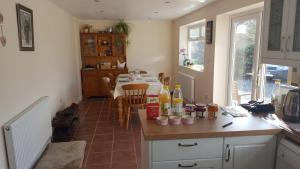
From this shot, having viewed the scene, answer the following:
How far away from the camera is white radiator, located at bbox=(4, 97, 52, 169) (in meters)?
2.01

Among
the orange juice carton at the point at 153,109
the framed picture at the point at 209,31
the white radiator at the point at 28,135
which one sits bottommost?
the white radiator at the point at 28,135

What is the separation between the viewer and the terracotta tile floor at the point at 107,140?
277cm

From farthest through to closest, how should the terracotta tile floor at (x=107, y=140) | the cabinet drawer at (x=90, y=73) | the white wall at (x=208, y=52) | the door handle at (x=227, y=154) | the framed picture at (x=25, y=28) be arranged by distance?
the cabinet drawer at (x=90, y=73), the white wall at (x=208, y=52), the terracotta tile floor at (x=107, y=140), the framed picture at (x=25, y=28), the door handle at (x=227, y=154)

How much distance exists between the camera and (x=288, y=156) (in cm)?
151

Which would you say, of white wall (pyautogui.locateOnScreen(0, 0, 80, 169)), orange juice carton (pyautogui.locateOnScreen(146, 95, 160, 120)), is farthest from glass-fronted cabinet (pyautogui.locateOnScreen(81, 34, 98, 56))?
orange juice carton (pyautogui.locateOnScreen(146, 95, 160, 120))

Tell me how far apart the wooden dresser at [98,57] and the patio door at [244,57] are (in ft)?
10.5

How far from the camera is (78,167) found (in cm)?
254

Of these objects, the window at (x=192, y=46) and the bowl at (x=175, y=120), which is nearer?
the bowl at (x=175, y=120)

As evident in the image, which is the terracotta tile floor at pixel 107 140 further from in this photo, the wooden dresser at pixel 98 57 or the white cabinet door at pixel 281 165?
the white cabinet door at pixel 281 165

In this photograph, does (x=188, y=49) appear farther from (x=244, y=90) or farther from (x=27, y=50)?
(x=27, y=50)

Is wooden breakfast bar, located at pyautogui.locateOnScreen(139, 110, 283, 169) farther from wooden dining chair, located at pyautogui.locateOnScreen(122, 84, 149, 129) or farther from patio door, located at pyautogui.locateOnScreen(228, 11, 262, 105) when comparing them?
wooden dining chair, located at pyautogui.locateOnScreen(122, 84, 149, 129)

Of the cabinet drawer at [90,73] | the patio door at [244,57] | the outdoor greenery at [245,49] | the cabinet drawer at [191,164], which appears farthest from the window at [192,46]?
the cabinet drawer at [191,164]

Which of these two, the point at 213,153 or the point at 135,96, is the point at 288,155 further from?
the point at 135,96

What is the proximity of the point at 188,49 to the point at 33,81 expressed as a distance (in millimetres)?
4287
